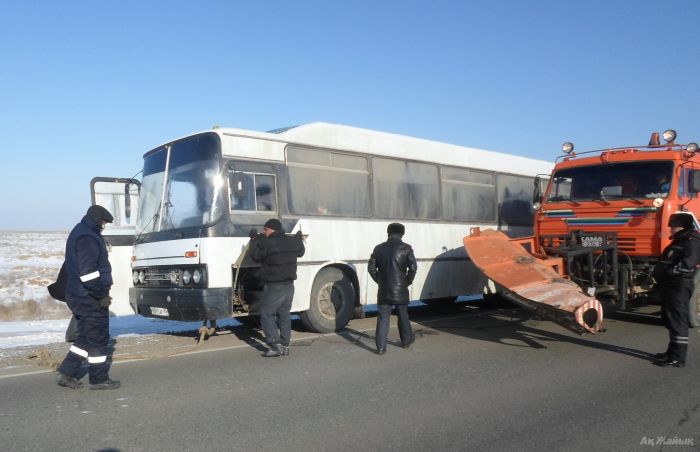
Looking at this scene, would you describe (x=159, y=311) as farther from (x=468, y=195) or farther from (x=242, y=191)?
(x=468, y=195)

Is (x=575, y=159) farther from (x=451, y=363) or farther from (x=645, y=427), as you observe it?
(x=645, y=427)

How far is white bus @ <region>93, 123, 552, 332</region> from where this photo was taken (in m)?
8.07

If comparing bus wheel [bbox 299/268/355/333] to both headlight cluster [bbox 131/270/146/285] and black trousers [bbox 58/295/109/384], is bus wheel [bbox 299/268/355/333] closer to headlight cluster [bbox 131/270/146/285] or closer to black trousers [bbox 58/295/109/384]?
headlight cluster [bbox 131/270/146/285]

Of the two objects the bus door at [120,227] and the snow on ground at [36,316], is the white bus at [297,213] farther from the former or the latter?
the snow on ground at [36,316]

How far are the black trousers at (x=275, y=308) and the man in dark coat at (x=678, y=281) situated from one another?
183 inches

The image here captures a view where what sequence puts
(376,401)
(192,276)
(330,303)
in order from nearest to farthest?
→ 1. (376,401)
2. (192,276)
3. (330,303)

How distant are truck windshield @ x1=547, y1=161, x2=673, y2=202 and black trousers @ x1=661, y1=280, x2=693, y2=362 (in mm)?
2772

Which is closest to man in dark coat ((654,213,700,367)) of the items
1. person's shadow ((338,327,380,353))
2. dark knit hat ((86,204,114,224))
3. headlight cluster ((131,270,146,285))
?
person's shadow ((338,327,380,353))

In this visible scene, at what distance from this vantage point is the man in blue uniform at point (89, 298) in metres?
5.80

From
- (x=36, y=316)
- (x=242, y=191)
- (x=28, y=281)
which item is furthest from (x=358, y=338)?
(x=28, y=281)

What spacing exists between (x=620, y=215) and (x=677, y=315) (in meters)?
2.85

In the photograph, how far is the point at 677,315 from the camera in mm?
6734

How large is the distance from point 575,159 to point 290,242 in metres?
6.06

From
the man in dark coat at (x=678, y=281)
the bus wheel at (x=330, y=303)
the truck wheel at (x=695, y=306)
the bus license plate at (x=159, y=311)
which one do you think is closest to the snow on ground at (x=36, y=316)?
the bus license plate at (x=159, y=311)
